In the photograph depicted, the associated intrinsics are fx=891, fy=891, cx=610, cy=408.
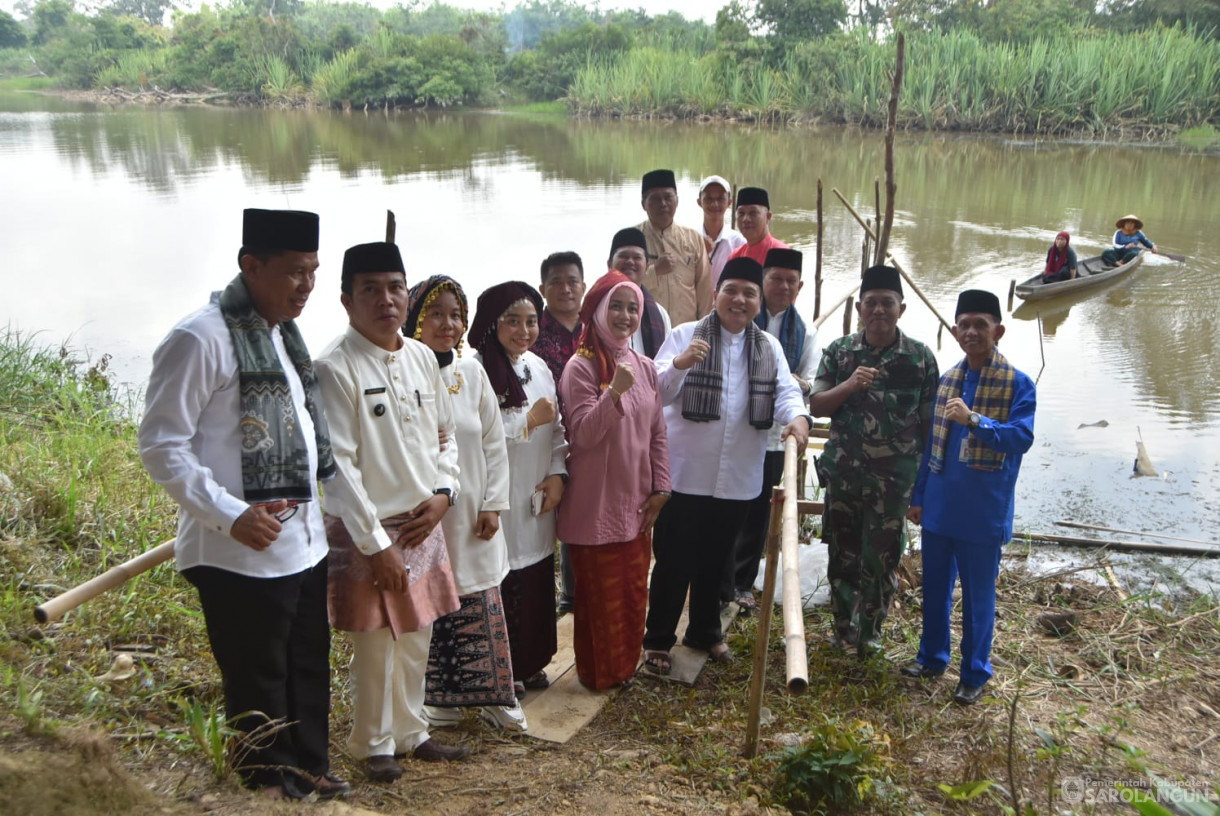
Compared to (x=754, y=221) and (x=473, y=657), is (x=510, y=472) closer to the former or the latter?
(x=473, y=657)

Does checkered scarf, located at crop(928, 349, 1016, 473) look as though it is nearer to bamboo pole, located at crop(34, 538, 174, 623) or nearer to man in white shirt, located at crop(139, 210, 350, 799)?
man in white shirt, located at crop(139, 210, 350, 799)

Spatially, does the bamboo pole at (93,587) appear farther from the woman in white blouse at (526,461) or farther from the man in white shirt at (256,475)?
the woman in white blouse at (526,461)

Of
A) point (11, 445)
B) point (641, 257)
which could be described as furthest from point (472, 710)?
point (11, 445)

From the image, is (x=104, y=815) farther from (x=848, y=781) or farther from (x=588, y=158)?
(x=588, y=158)

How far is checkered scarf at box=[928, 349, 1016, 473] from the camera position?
317 cm

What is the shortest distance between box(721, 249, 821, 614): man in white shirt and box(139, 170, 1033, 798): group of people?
1cm

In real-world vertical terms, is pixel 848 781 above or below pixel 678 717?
above

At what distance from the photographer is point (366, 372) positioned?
7.91 ft

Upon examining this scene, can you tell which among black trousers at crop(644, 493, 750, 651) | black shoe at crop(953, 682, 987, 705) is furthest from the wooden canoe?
black trousers at crop(644, 493, 750, 651)

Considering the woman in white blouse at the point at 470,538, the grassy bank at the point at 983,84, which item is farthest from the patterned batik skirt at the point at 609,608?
the grassy bank at the point at 983,84

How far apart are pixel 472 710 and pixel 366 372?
1251 millimetres

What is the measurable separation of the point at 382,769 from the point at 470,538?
2.31 ft

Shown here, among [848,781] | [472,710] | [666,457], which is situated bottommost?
[472,710]

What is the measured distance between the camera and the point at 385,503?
247 cm
